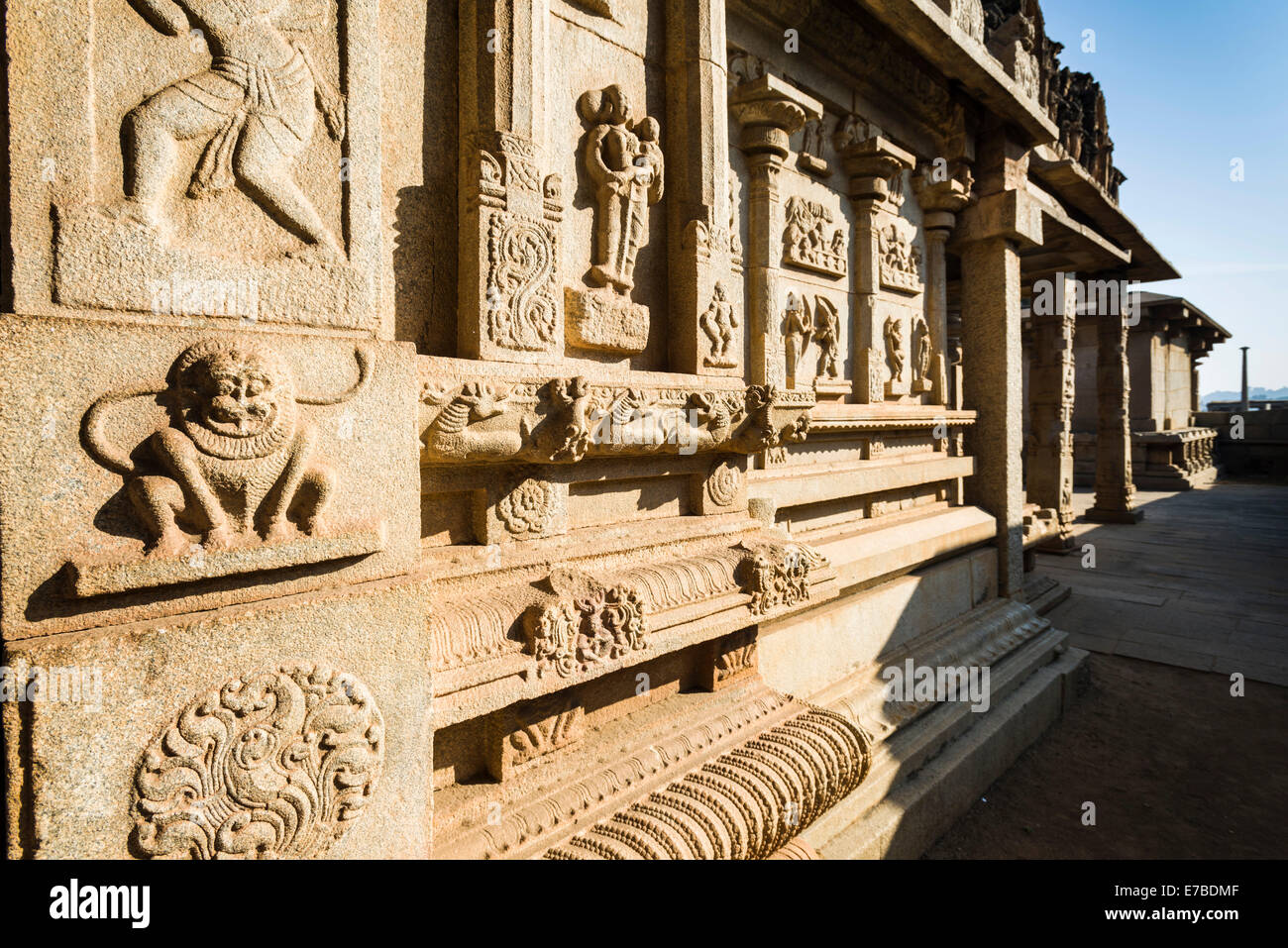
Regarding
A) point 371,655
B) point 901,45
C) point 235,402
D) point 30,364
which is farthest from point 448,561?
point 901,45

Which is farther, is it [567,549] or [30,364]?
[567,549]

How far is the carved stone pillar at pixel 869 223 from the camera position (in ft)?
14.7

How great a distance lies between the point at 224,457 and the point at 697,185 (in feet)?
7.05

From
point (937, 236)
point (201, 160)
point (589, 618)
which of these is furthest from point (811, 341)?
point (201, 160)

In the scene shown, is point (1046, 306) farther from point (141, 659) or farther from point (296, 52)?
point (141, 659)

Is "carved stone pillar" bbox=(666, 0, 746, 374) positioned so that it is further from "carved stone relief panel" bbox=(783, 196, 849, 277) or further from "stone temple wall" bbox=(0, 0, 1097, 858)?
"carved stone relief panel" bbox=(783, 196, 849, 277)

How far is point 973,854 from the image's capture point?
11.2ft

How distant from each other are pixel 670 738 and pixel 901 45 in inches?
189

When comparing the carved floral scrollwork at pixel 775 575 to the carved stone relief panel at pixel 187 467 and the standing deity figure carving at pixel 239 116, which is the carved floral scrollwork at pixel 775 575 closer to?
the carved stone relief panel at pixel 187 467

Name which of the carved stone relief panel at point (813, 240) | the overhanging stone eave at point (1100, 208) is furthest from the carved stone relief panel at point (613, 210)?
the overhanging stone eave at point (1100, 208)

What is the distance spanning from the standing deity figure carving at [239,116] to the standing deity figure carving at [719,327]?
5.16 ft

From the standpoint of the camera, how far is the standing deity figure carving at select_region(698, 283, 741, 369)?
2.86 meters

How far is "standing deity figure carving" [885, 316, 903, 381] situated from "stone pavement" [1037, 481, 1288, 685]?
3.30 m

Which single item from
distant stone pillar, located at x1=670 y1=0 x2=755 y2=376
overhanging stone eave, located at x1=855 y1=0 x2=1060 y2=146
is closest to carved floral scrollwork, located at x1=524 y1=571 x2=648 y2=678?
distant stone pillar, located at x1=670 y1=0 x2=755 y2=376
